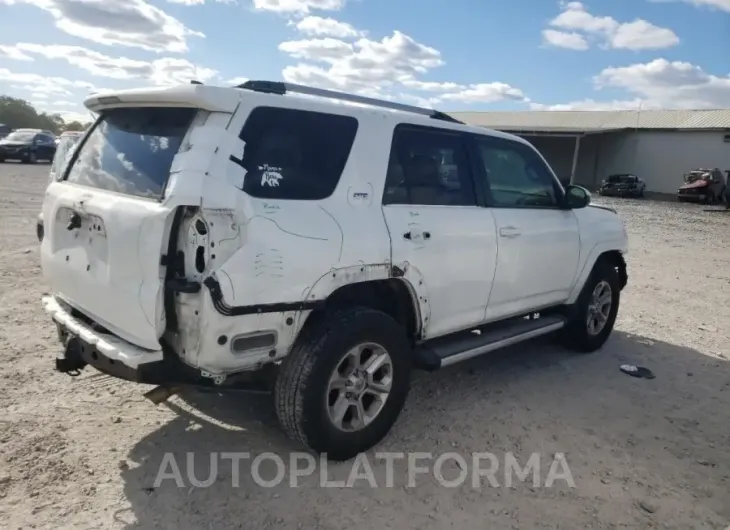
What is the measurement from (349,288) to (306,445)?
0.92 m

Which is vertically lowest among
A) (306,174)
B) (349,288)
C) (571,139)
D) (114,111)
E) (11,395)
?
(11,395)

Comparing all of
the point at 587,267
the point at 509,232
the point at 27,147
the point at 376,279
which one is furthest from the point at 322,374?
the point at 27,147

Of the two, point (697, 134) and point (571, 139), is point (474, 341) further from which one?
point (571, 139)

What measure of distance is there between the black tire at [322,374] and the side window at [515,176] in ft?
5.11

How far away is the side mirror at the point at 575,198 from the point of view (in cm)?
507

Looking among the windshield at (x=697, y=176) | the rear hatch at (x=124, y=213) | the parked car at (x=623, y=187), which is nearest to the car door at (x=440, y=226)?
the rear hatch at (x=124, y=213)

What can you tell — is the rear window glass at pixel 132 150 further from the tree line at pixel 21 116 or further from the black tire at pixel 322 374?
the tree line at pixel 21 116

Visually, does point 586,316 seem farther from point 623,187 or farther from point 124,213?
point 623,187

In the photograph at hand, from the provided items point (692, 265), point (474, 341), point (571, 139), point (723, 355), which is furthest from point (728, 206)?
point (474, 341)

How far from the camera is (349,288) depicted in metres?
3.47

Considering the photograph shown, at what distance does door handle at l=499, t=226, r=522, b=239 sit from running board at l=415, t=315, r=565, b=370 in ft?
2.49

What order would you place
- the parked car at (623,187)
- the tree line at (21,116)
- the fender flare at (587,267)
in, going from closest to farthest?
the fender flare at (587,267) < the parked car at (623,187) < the tree line at (21,116)

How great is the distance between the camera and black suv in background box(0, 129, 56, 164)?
2669cm

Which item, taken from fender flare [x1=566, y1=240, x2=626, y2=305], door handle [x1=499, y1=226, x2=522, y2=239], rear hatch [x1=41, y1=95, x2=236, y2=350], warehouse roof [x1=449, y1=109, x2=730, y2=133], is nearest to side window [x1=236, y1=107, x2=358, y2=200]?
rear hatch [x1=41, y1=95, x2=236, y2=350]
